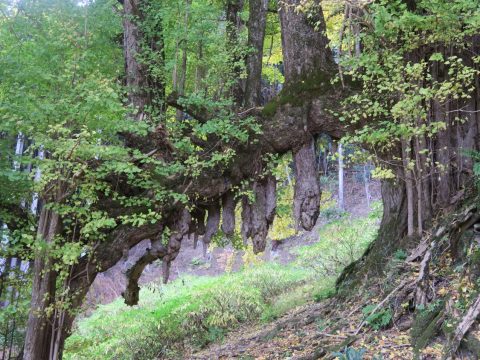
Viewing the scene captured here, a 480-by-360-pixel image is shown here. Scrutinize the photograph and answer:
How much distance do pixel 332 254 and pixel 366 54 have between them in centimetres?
780

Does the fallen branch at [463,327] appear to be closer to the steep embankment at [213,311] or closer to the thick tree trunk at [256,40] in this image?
the steep embankment at [213,311]

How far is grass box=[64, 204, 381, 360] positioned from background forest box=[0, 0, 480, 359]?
0.11m

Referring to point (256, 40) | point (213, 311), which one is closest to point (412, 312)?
point (256, 40)

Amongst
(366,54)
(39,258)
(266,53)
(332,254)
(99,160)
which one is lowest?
(332,254)

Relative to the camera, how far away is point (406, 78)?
527cm

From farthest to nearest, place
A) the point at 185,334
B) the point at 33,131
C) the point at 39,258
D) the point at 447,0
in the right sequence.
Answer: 1. the point at 185,334
2. the point at 39,258
3. the point at 33,131
4. the point at 447,0

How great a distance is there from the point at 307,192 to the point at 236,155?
1.34 m

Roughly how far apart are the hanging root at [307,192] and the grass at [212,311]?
258cm

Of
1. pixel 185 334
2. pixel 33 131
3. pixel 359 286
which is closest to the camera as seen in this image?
pixel 33 131

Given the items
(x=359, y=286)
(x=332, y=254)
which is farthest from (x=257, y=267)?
(x=359, y=286)

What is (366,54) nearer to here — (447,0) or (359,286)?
(447,0)

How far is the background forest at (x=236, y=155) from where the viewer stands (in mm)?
4629

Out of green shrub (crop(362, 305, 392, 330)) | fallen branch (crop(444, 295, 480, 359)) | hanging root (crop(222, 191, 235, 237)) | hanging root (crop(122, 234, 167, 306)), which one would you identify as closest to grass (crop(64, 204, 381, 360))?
hanging root (crop(122, 234, 167, 306))

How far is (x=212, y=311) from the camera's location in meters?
9.97
